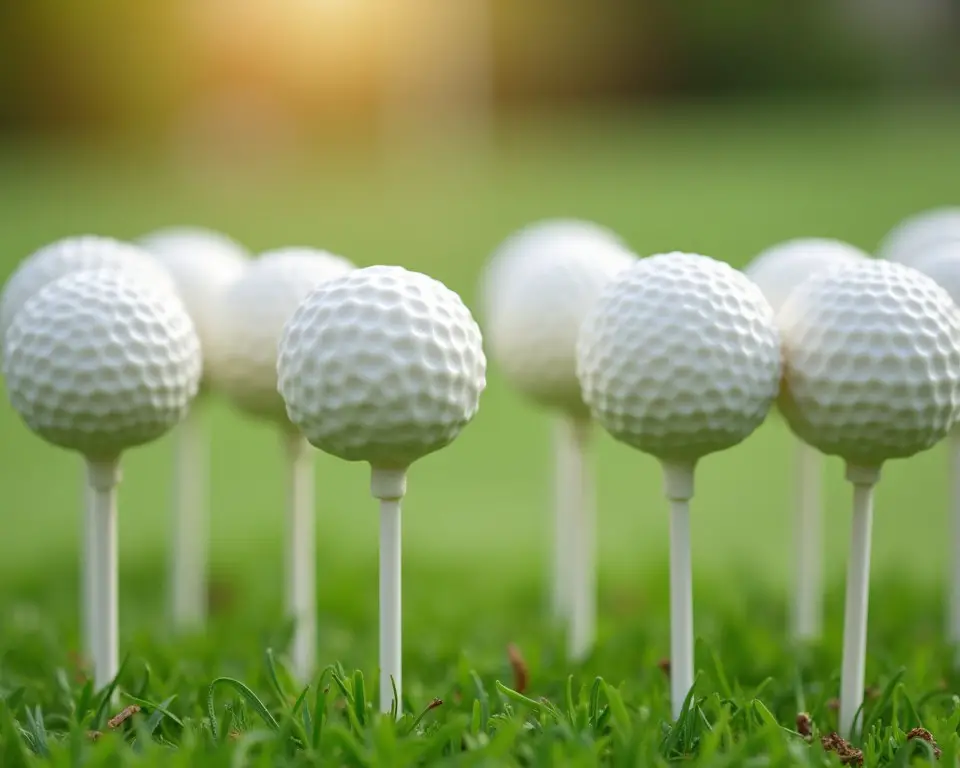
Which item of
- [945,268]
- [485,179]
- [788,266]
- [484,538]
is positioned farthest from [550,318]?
[485,179]

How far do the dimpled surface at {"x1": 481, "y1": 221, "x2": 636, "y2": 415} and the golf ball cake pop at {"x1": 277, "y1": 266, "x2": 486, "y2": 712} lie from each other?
0.39 meters

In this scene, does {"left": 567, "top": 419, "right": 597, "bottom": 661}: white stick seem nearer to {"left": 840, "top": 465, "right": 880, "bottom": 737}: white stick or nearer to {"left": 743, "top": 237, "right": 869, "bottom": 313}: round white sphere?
{"left": 743, "top": 237, "right": 869, "bottom": 313}: round white sphere

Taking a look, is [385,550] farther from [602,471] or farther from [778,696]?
[602,471]

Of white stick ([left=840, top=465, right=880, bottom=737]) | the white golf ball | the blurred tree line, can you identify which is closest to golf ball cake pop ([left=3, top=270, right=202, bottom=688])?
white stick ([left=840, top=465, right=880, bottom=737])

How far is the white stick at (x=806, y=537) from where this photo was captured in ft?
6.38

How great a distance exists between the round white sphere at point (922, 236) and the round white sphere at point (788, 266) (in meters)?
0.12

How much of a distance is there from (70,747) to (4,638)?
93 cm

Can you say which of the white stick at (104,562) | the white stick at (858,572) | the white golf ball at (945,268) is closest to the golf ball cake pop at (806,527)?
the white golf ball at (945,268)

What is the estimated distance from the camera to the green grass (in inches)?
52.9

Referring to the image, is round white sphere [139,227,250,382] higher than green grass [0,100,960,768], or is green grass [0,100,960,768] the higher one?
round white sphere [139,227,250,382]

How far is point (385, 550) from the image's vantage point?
133cm

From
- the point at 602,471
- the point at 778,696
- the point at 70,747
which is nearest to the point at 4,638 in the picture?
the point at 70,747

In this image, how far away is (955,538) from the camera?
1.76 meters

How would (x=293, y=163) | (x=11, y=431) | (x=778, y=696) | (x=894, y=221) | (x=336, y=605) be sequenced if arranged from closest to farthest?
1. (x=778, y=696)
2. (x=336, y=605)
3. (x=11, y=431)
4. (x=894, y=221)
5. (x=293, y=163)
